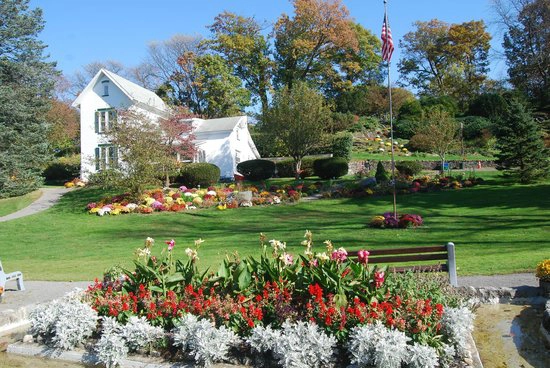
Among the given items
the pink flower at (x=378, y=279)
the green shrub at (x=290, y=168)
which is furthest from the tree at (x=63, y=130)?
the pink flower at (x=378, y=279)

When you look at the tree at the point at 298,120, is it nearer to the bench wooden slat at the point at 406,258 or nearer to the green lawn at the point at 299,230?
the green lawn at the point at 299,230

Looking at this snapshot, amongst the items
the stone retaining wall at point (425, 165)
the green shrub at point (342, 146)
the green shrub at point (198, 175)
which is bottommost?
the green shrub at point (198, 175)

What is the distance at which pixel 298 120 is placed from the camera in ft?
93.2

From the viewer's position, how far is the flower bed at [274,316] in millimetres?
5234

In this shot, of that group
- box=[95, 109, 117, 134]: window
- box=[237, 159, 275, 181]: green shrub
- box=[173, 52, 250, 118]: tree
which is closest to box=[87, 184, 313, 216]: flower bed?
box=[237, 159, 275, 181]: green shrub

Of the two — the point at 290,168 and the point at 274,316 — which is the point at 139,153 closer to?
the point at 290,168

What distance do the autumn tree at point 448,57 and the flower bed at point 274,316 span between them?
50817 millimetres

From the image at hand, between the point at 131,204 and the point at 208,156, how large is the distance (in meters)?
11.8

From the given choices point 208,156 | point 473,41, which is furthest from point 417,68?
point 208,156

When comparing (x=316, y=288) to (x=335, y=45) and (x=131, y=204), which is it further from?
(x=335, y=45)

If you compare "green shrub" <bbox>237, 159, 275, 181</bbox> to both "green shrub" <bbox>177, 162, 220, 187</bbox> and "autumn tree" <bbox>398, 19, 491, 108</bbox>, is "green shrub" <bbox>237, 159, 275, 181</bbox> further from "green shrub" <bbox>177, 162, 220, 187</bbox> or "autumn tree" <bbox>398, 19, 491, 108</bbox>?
"autumn tree" <bbox>398, 19, 491, 108</bbox>

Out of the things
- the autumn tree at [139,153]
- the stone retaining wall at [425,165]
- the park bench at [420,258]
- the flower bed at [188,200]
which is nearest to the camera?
the park bench at [420,258]

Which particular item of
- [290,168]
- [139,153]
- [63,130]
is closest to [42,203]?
[139,153]

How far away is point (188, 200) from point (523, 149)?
17336 millimetres
